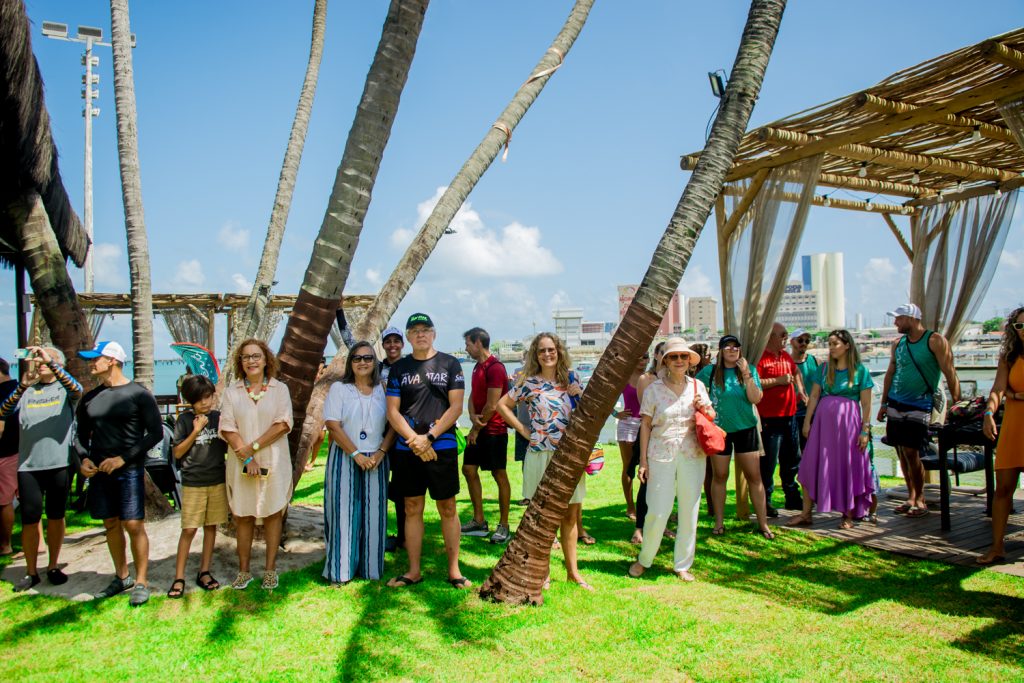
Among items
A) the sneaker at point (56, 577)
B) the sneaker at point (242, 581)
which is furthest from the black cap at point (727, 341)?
the sneaker at point (56, 577)

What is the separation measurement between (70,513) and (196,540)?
2959 mm

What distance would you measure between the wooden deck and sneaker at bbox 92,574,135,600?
5680 millimetres

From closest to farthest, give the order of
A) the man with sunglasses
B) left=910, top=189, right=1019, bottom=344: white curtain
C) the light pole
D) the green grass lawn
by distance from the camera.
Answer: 1. the green grass lawn
2. the man with sunglasses
3. left=910, top=189, right=1019, bottom=344: white curtain
4. the light pole

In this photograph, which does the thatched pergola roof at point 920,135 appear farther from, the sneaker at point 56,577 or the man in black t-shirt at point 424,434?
the sneaker at point 56,577

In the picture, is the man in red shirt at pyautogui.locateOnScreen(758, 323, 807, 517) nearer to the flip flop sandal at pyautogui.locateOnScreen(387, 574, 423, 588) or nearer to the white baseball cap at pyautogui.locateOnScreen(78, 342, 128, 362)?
the flip flop sandal at pyautogui.locateOnScreen(387, 574, 423, 588)

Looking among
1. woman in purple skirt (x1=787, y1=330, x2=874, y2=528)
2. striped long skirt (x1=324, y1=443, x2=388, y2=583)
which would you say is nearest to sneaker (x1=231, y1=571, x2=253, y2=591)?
striped long skirt (x1=324, y1=443, x2=388, y2=583)

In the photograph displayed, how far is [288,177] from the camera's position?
858 cm

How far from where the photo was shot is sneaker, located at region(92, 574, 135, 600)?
482 centimetres

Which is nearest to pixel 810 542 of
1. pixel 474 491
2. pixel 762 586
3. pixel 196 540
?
pixel 762 586

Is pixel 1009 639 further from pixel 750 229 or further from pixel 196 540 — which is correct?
pixel 196 540

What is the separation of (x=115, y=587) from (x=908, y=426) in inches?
271

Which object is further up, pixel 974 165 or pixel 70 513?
pixel 974 165

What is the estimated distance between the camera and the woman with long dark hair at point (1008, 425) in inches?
197

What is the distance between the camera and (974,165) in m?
8.32
